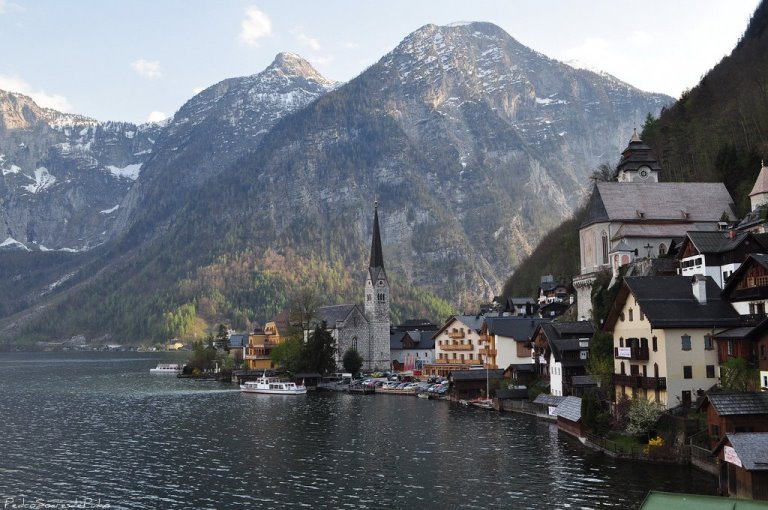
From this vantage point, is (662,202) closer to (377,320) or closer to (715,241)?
(715,241)

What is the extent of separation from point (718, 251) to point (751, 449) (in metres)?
32.7

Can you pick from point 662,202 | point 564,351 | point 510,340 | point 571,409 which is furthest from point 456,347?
point 571,409

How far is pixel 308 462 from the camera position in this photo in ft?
216

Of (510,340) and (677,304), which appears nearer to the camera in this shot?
(677,304)

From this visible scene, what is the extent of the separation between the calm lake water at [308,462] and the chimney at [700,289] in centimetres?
1669

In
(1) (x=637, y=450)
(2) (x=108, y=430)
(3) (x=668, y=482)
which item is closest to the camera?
(3) (x=668, y=482)

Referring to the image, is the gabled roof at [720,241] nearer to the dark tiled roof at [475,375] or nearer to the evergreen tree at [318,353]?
the dark tiled roof at [475,375]

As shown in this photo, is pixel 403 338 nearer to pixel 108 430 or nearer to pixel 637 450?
pixel 108 430

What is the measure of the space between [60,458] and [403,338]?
122006 millimetres

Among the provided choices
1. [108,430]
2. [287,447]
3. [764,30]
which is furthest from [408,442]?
[764,30]

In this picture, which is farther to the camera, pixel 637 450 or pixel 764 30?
pixel 764 30

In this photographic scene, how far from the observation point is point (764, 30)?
172875 millimetres

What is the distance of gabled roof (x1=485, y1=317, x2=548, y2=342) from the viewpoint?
4880 inches

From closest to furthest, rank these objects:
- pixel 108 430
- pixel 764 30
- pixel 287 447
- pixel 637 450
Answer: pixel 637 450, pixel 287 447, pixel 108 430, pixel 764 30
